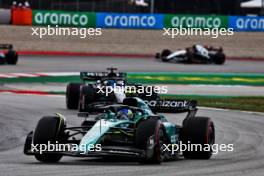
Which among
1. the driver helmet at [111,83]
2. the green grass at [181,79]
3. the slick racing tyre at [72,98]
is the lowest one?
the green grass at [181,79]

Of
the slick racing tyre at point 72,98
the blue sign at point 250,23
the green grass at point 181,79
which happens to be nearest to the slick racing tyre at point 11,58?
the green grass at point 181,79

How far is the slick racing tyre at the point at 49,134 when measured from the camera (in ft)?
41.3

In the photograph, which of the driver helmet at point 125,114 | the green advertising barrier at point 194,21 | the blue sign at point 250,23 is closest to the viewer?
the driver helmet at point 125,114

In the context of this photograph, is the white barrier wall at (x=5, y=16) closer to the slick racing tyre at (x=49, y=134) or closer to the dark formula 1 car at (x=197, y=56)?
the dark formula 1 car at (x=197, y=56)

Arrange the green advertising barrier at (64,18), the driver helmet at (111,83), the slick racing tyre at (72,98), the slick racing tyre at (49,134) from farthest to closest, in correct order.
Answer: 1. the green advertising barrier at (64,18)
2. the slick racing tyre at (72,98)
3. the driver helmet at (111,83)
4. the slick racing tyre at (49,134)

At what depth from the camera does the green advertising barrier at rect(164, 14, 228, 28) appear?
4462cm

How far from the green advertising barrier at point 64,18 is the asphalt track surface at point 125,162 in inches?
750

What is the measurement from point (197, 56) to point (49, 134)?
28229 mm

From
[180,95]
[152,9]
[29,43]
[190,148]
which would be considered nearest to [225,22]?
[152,9]

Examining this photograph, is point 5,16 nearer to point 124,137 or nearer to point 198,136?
point 198,136

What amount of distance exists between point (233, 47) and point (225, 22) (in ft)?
4.22

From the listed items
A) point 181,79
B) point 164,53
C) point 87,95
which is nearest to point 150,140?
point 87,95

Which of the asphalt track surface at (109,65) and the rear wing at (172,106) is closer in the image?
the rear wing at (172,106)

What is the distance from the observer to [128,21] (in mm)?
44438
